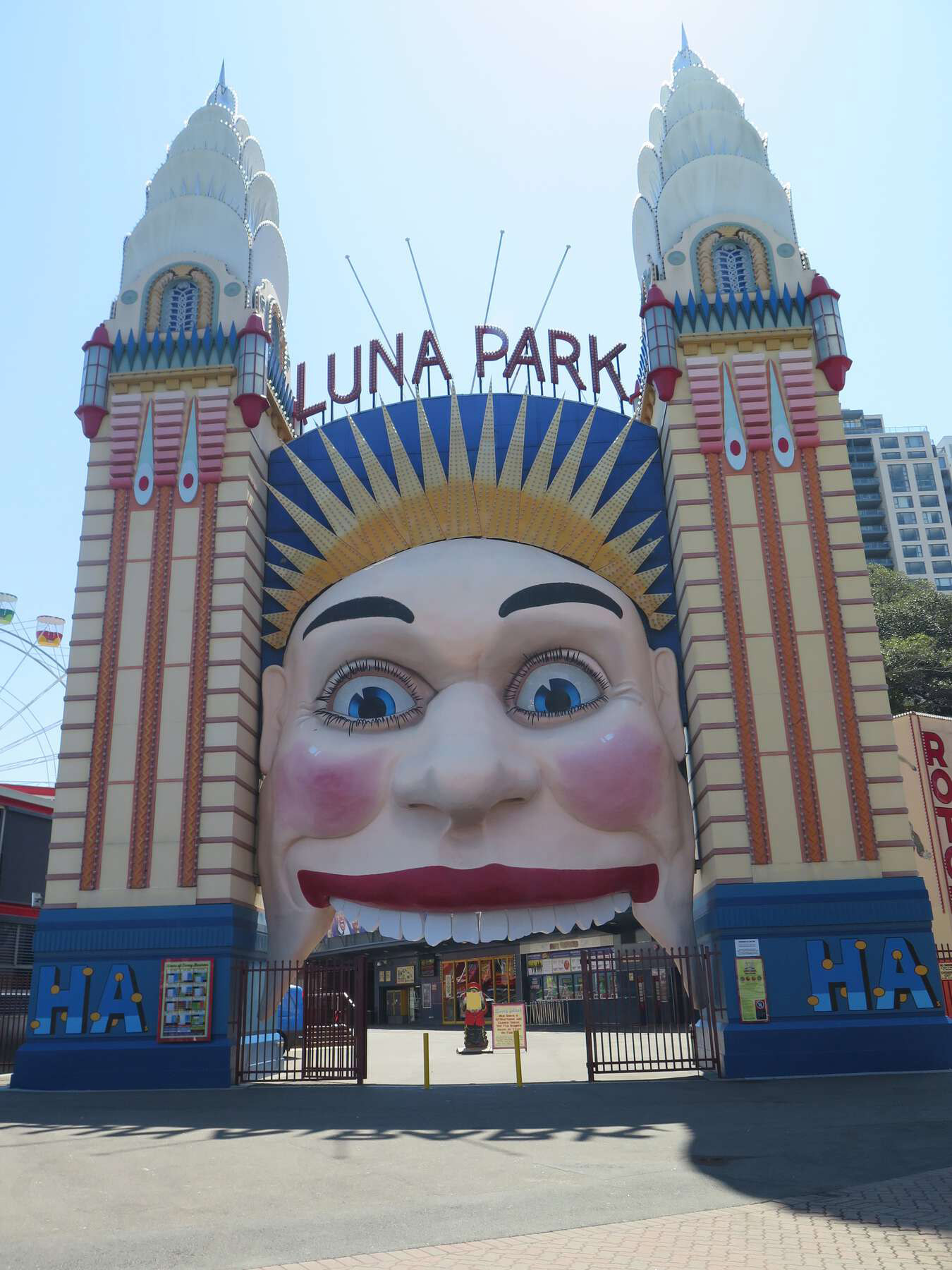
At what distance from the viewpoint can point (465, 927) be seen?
53.4 feet

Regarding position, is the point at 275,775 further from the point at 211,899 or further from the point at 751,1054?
the point at 751,1054

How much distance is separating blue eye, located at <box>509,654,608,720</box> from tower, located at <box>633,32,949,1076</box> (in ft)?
5.67

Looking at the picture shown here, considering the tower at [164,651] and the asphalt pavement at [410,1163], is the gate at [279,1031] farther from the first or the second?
the asphalt pavement at [410,1163]

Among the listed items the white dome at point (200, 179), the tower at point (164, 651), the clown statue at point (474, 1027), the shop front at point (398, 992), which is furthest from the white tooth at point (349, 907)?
the shop front at point (398, 992)

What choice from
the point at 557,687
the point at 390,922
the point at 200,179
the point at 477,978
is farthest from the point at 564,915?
the point at 477,978

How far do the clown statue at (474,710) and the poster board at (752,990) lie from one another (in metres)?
1.41

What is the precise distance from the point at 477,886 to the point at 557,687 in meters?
3.38

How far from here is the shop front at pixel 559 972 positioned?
34.1m

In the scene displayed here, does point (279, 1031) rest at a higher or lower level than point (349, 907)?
lower

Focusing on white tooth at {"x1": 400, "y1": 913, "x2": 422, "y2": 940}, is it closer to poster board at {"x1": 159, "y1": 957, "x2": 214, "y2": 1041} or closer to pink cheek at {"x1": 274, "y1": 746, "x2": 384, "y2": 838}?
A: pink cheek at {"x1": 274, "y1": 746, "x2": 384, "y2": 838}

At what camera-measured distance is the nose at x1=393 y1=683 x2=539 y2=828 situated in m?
15.0

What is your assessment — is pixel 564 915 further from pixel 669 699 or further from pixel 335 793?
pixel 335 793

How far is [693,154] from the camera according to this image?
20.7 m

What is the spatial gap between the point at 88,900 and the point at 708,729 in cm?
1024
